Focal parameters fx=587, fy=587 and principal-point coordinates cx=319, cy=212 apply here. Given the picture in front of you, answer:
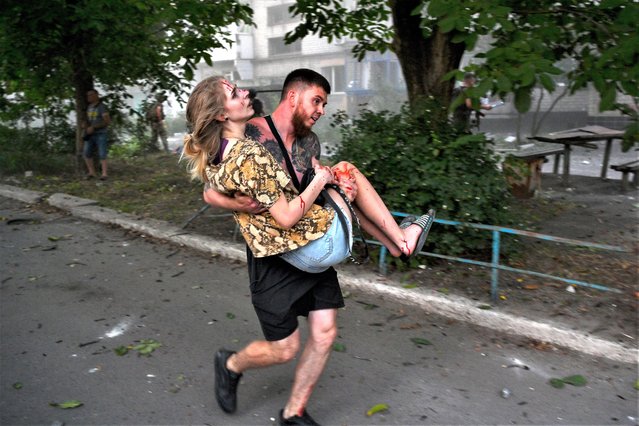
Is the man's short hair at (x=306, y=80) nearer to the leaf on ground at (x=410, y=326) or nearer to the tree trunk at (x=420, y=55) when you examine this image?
the leaf on ground at (x=410, y=326)

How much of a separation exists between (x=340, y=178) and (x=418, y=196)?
246cm

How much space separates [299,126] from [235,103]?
1.18 ft

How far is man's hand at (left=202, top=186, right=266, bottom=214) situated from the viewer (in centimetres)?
273

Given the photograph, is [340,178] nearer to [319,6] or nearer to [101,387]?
[101,387]

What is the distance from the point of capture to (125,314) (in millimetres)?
4910

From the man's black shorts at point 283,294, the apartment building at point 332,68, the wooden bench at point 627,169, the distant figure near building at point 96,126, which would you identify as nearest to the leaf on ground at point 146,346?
the man's black shorts at point 283,294

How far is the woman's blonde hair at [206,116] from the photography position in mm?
2748

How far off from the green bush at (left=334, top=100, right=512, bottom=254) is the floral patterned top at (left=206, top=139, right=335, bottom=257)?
2551mm

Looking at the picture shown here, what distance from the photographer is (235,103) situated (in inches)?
110

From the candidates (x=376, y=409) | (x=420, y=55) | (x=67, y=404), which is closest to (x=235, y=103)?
(x=376, y=409)

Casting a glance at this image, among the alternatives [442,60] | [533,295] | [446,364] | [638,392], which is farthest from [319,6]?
[638,392]

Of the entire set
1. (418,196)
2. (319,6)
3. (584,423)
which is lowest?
(584,423)

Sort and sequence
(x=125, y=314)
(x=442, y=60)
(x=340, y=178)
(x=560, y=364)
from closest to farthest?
1. (x=340, y=178)
2. (x=560, y=364)
3. (x=125, y=314)
4. (x=442, y=60)

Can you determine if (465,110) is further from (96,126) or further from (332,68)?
(332,68)
